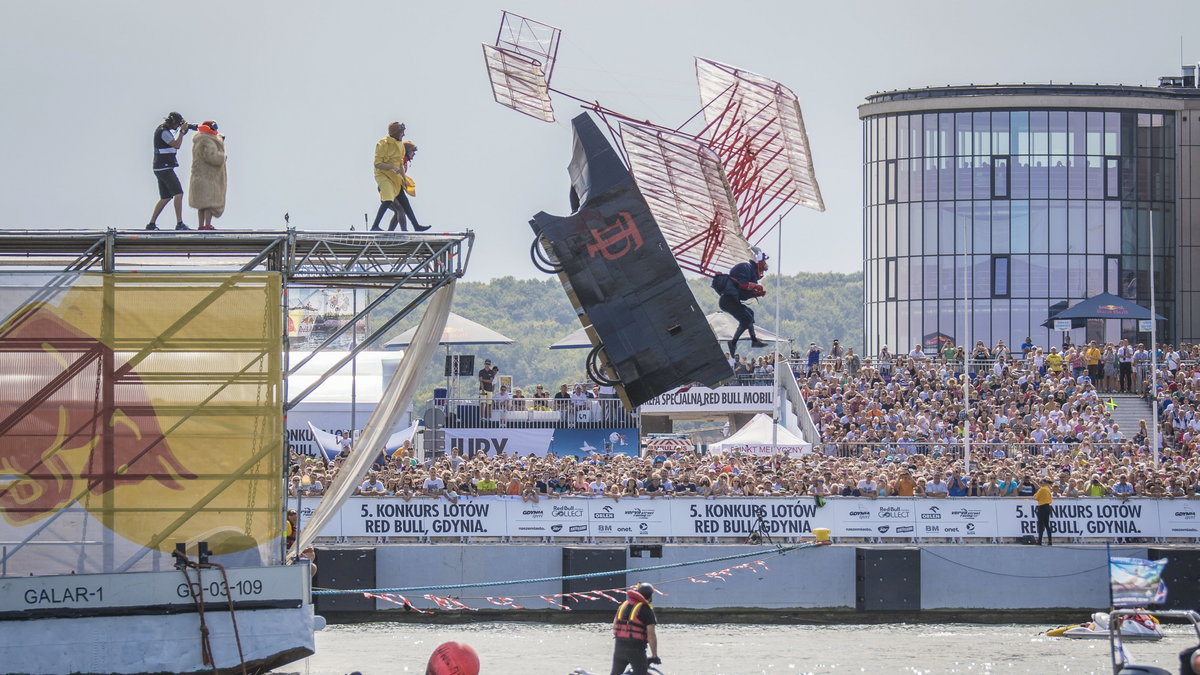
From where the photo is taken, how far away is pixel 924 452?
33.8 metres

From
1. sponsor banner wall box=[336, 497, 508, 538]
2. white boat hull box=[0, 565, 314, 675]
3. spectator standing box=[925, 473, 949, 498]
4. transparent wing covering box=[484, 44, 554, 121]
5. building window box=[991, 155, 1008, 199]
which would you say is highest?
building window box=[991, 155, 1008, 199]

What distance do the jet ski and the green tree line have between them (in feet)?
434

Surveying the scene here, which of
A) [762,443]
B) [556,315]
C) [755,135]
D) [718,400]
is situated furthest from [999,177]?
[556,315]

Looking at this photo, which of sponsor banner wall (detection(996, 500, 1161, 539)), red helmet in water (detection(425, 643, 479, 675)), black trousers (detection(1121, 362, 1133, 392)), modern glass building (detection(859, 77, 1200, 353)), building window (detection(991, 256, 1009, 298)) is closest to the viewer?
red helmet in water (detection(425, 643, 479, 675))

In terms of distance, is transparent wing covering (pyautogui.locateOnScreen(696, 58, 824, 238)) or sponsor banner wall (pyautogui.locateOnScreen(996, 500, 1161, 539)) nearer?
transparent wing covering (pyautogui.locateOnScreen(696, 58, 824, 238))

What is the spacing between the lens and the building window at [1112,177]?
58.2m

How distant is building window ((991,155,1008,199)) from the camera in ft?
191

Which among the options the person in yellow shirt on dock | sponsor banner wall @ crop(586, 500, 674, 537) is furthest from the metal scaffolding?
the person in yellow shirt on dock

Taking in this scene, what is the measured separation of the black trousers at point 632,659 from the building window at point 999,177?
44.4 metres

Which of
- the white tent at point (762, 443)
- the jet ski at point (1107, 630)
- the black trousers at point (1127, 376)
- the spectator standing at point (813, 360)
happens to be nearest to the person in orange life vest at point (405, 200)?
the jet ski at point (1107, 630)

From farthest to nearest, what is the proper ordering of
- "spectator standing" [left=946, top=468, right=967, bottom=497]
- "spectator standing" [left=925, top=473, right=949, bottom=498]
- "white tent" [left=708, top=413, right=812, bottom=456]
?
"white tent" [left=708, top=413, right=812, bottom=456], "spectator standing" [left=946, top=468, right=967, bottom=497], "spectator standing" [left=925, top=473, right=949, bottom=498]

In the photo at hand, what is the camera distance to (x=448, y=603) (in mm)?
25875

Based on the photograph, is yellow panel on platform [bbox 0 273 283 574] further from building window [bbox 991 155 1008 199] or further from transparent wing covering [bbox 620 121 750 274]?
building window [bbox 991 155 1008 199]

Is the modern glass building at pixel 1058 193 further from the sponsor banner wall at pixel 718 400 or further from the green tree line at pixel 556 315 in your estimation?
the green tree line at pixel 556 315
